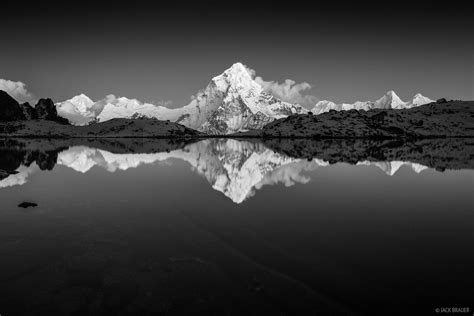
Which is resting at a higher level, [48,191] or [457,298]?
[48,191]

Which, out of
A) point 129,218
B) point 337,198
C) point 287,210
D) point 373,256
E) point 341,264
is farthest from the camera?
point 337,198

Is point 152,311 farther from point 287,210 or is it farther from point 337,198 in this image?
→ point 337,198

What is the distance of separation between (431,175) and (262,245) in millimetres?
46118

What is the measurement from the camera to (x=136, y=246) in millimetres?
21328

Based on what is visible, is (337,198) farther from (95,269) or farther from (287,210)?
(95,269)

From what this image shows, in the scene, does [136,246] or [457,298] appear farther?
[136,246]

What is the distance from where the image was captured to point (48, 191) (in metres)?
40.9

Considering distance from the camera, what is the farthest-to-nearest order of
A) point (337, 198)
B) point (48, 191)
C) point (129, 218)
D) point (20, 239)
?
point (48, 191) → point (337, 198) → point (129, 218) → point (20, 239)

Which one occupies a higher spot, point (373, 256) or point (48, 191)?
point (48, 191)

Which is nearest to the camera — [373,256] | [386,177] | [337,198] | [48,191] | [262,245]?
[373,256]

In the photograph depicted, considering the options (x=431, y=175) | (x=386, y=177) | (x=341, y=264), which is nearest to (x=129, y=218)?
(x=341, y=264)

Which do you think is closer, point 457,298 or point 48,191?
point 457,298

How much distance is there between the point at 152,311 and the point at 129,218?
1572cm

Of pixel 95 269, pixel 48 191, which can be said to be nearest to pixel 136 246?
pixel 95 269
